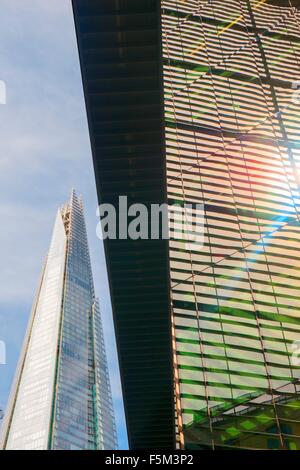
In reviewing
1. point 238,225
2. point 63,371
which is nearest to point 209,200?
point 238,225

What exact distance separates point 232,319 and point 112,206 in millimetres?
5946

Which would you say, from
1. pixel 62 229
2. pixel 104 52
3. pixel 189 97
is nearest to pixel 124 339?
pixel 189 97

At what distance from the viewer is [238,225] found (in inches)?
747

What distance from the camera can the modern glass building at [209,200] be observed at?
13.3 meters

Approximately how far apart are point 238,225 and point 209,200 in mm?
2513

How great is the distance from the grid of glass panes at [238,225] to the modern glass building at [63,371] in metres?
102

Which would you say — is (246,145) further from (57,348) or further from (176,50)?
(57,348)

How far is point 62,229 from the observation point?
19650 centimetres

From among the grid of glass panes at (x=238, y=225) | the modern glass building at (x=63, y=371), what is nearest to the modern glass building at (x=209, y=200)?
the grid of glass panes at (x=238, y=225)

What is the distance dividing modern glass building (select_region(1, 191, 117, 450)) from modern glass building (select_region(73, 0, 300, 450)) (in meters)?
101

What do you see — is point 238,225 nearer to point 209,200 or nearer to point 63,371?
point 209,200

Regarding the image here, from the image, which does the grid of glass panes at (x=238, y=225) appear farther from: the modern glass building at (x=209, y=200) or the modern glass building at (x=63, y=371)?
the modern glass building at (x=63, y=371)

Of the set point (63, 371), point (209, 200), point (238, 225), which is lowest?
point (238, 225)

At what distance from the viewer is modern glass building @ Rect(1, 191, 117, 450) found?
123 metres
